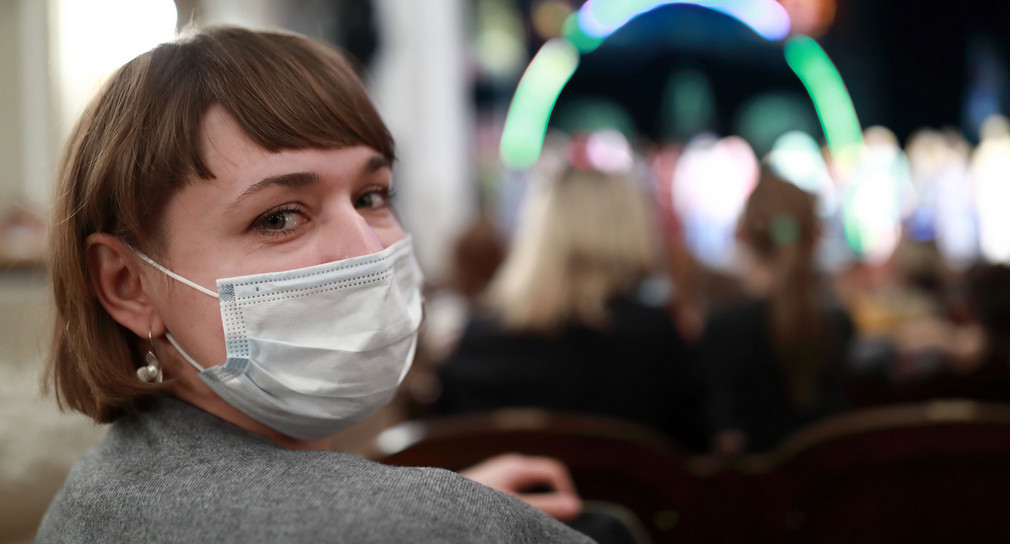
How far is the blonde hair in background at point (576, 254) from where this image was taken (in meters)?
2.51

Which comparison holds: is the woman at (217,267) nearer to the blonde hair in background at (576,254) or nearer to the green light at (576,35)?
the blonde hair in background at (576,254)

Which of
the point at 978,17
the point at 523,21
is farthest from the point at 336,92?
the point at 523,21

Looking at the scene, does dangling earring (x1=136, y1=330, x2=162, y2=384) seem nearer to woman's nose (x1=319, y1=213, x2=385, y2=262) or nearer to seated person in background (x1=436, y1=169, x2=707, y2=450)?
woman's nose (x1=319, y1=213, x2=385, y2=262)

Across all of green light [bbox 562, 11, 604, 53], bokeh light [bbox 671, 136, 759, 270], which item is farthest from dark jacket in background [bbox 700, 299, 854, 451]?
green light [bbox 562, 11, 604, 53]

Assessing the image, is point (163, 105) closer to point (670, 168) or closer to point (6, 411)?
point (6, 411)

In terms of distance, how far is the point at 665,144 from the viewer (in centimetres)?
1683

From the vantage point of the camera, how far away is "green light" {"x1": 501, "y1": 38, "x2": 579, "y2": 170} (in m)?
13.8

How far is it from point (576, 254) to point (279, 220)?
5.47 ft

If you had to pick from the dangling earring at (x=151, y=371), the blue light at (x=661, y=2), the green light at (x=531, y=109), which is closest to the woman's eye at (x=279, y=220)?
the dangling earring at (x=151, y=371)

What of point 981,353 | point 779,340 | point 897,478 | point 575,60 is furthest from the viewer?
point 575,60

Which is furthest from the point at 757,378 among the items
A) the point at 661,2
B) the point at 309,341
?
the point at 661,2

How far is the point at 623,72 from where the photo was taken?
56.0 ft

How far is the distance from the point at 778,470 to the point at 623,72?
1629 cm

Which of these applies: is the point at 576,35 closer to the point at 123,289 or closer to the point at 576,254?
the point at 576,254
